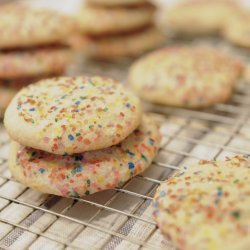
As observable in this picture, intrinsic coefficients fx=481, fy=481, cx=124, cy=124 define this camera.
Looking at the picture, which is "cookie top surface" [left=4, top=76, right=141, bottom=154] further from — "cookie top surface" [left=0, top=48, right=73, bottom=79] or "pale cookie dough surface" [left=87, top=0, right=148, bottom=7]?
"pale cookie dough surface" [left=87, top=0, right=148, bottom=7]

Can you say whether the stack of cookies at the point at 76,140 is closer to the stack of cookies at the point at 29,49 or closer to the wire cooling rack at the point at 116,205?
the wire cooling rack at the point at 116,205

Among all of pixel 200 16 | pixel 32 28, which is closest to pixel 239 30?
pixel 200 16

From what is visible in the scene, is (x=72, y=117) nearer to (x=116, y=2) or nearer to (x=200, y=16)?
(x=116, y=2)

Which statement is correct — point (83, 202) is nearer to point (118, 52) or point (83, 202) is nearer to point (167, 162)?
point (167, 162)

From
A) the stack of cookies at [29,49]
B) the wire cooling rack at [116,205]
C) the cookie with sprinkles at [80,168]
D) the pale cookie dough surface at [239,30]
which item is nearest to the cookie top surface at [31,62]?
the stack of cookies at [29,49]

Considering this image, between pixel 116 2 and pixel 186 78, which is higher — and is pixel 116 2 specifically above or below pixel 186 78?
above
